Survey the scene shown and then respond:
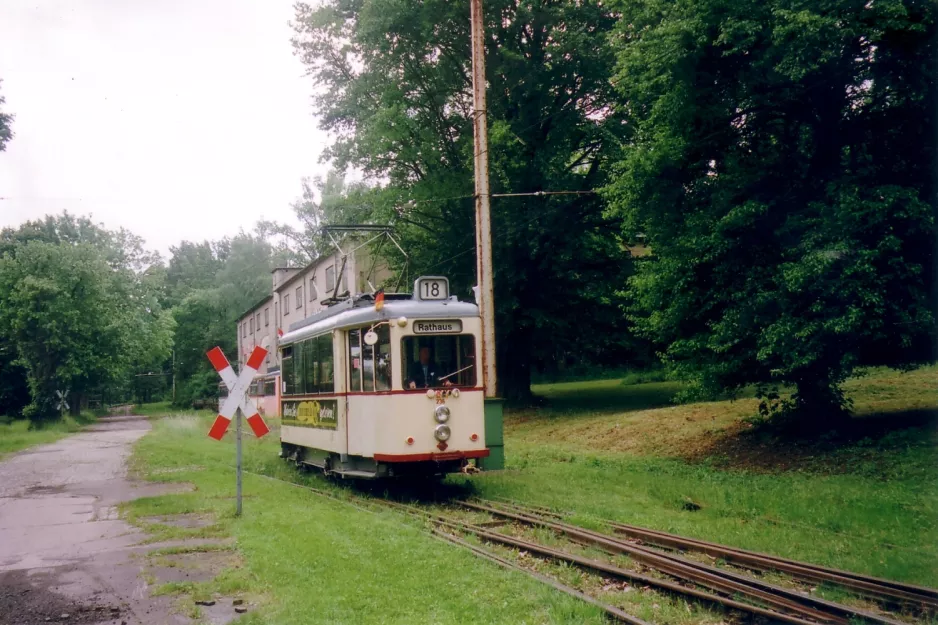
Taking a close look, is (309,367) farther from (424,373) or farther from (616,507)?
(616,507)

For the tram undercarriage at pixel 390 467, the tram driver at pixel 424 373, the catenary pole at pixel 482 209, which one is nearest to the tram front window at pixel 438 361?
the tram driver at pixel 424 373

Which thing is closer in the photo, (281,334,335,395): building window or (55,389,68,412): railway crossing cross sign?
(281,334,335,395): building window

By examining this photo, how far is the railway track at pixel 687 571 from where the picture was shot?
6.14m

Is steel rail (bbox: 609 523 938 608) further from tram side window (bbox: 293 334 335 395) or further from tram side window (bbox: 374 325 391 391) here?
tram side window (bbox: 293 334 335 395)

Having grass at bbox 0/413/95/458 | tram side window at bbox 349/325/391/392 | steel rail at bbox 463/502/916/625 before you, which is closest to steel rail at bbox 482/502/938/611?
steel rail at bbox 463/502/916/625

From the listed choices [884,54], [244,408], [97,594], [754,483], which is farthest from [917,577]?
[884,54]

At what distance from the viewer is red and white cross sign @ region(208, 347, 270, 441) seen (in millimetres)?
10844

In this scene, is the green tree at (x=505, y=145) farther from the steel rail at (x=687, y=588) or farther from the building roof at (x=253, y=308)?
the building roof at (x=253, y=308)

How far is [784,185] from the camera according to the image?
14.9 m

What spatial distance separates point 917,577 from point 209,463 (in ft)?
52.4

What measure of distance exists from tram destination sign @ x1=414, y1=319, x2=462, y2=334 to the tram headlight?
4.72ft

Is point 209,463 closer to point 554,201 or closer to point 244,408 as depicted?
point 244,408

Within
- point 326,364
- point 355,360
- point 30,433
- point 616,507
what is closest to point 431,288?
point 355,360

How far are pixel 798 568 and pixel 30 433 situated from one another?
1495 inches
